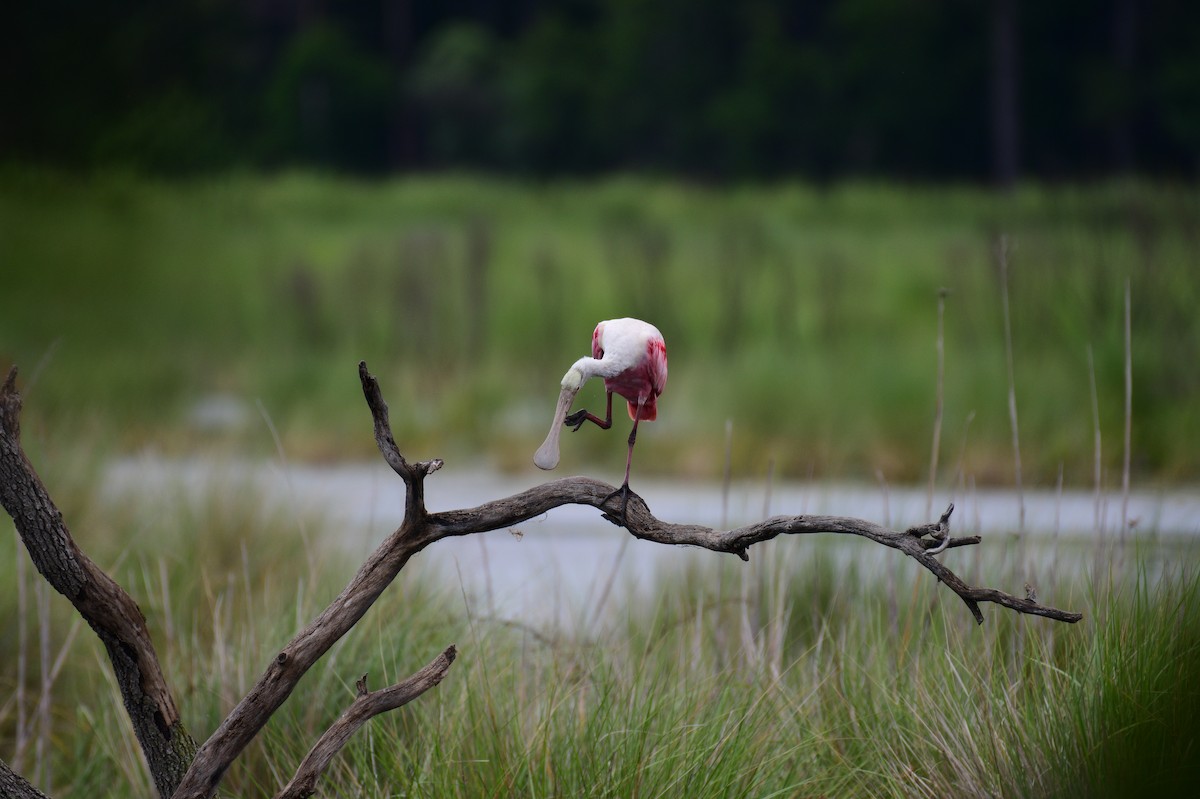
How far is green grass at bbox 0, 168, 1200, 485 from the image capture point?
5.18 metres

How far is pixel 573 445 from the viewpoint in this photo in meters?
5.24

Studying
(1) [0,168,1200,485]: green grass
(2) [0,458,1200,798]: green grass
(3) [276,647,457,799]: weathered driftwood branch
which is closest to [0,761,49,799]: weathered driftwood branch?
(3) [276,647,457,799]: weathered driftwood branch

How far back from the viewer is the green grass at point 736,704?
123 centimetres

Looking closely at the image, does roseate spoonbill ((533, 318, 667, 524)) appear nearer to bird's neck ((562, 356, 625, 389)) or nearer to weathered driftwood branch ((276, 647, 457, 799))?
bird's neck ((562, 356, 625, 389))

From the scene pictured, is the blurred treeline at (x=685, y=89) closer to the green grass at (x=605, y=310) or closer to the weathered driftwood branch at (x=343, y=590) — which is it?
the green grass at (x=605, y=310)

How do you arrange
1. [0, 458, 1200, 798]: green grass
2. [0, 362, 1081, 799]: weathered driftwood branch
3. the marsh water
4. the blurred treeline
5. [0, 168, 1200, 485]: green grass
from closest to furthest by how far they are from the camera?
1. [0, 362, 1081, 799]: weathered driftwood branch
2. [0, 458, 1200, 798]: green grass
3. the marsh water
4. [0, 168, 1200, 485]: green grass
5. the blurred treeline

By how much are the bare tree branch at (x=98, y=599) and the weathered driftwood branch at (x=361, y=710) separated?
154 millimetres

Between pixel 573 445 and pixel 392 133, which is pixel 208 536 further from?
pixel 392 133

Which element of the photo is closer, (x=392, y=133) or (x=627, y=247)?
(x=627, y=247)

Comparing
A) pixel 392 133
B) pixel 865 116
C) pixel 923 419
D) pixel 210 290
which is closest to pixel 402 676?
pixel 923 419

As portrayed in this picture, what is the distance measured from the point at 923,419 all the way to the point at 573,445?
1.58 m

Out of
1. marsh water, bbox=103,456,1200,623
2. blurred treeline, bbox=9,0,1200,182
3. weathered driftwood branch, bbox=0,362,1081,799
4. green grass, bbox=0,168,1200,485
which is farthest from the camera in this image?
blurred treeline, bbox=9,0,1200,182

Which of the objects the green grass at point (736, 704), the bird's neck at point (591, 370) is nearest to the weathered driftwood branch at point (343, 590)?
the bird's neck at point (591, 370)

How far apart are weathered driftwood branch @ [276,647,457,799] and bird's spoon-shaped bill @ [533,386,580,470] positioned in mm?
343
